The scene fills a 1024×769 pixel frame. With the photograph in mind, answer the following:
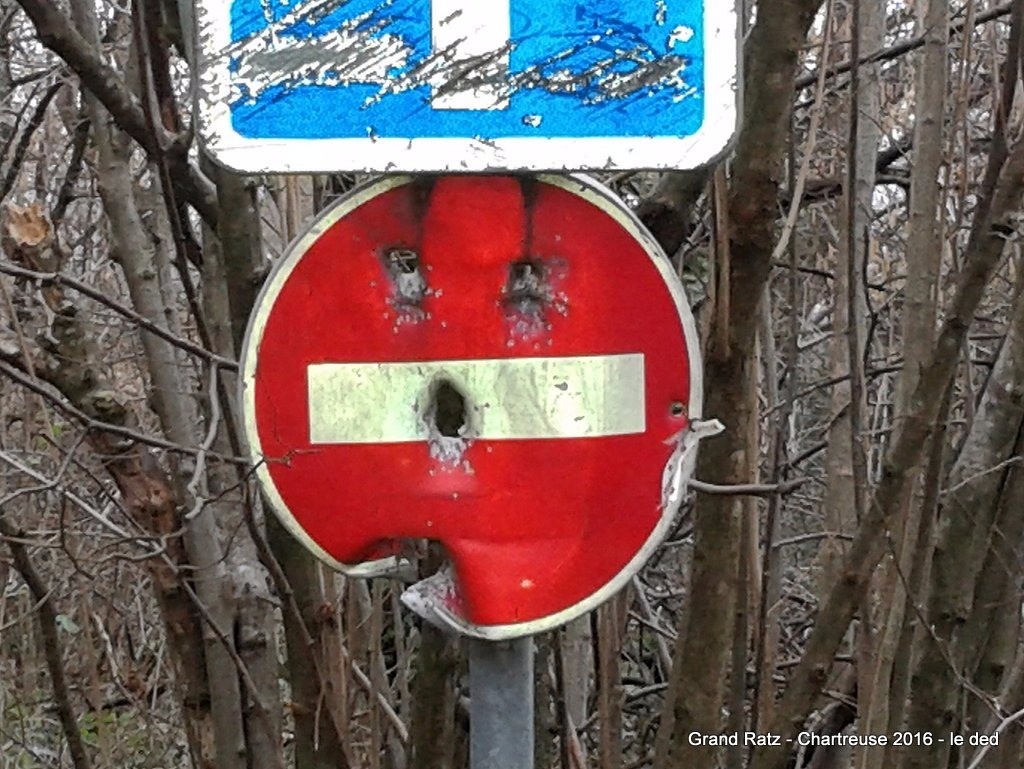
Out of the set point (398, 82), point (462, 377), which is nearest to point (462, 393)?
point (462, 377)

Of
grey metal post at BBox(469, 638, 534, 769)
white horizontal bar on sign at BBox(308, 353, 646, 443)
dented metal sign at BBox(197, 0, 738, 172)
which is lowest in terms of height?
grey metal post at BBox(469, 638, 534, 769)

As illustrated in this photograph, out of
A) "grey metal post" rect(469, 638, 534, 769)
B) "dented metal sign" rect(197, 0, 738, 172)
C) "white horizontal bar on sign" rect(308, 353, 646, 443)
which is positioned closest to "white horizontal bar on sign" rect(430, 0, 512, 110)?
"dented metal sign" rect(197, 0, 738, 172)

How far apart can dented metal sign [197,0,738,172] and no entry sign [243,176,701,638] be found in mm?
67

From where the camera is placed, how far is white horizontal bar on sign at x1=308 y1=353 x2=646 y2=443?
1.25 meters

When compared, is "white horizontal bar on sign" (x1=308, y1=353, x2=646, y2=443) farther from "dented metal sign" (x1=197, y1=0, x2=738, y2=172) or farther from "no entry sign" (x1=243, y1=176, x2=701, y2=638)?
"dented metal sign" (x1=197, y1=0, x2=738, y2=172)

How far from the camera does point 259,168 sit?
118 cm

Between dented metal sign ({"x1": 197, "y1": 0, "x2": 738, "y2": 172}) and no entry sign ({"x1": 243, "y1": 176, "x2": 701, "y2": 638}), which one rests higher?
dented metal sign ({"x1": 197, "y1": 0, "x2": 738, "y2": 172})

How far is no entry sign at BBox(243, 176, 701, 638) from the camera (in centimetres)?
125

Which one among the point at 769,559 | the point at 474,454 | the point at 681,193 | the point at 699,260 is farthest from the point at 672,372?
the point at 699,260

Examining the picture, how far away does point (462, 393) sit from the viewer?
126 centimetres

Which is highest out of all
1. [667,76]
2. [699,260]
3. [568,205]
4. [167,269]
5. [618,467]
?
[667,76]

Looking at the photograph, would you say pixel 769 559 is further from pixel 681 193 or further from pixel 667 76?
pixel 667 76

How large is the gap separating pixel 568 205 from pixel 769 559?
106 centimetres

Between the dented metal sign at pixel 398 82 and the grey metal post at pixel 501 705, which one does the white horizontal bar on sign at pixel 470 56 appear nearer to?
the dented metal sign at pixel 398 82
